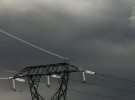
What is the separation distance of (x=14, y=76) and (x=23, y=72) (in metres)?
3.67

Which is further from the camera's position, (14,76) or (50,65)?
(14,76)

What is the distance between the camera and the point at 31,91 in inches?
3799

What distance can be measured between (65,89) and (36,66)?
26.1ft

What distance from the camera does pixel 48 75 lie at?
9269 centimetres

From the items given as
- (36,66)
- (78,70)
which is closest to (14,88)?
(36,66)

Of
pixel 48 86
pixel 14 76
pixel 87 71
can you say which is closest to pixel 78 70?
pixel 87 71

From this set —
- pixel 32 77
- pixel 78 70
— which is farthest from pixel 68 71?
pixel 32 77

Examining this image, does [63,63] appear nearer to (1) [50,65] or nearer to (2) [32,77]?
(1) [50,65]

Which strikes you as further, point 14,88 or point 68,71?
point 14,88

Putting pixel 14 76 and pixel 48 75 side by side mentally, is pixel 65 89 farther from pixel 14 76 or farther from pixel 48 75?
pixel 14 76

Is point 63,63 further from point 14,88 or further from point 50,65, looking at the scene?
point 14,88

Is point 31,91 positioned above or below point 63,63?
below

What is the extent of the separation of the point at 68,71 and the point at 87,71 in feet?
13.2

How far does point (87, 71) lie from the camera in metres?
92.2
